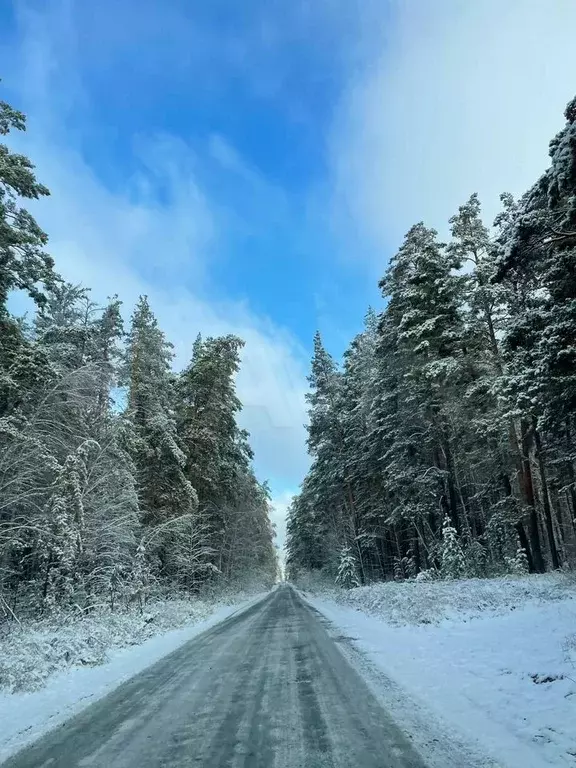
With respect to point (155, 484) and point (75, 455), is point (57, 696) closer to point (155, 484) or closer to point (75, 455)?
point (75, 455)

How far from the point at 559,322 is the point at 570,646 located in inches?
315

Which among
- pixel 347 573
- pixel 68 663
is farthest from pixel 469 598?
pixel 347 573

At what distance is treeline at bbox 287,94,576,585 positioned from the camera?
39.0ft

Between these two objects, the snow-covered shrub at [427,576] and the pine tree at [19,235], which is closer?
the pine tree at [19,235]

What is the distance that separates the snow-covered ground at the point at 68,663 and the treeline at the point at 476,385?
11240 millimetres

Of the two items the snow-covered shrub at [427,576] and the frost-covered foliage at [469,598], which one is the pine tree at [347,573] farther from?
the frost-covered foliage at [469,598]

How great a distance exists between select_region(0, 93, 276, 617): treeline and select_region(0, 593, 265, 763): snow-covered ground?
1969mm

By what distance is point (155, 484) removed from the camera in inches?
982

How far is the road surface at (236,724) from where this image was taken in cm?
437

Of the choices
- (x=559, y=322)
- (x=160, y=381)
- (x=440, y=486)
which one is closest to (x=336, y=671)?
(x=559, y=322)

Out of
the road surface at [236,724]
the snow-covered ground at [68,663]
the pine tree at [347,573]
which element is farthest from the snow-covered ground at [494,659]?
the pine tree at [347,573]

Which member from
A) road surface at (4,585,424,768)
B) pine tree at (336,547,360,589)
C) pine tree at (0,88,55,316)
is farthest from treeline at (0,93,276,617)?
pine tree at (336,547,360,589)

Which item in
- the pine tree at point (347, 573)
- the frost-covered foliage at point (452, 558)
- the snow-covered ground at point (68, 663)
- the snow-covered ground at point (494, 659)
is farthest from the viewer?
the pine tree at point (347, 573)

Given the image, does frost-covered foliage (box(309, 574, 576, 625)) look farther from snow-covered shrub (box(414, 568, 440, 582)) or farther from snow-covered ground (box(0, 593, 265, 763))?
snow-covered ground (box(0, 593, 265, 763))
